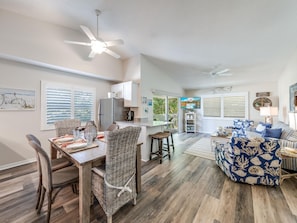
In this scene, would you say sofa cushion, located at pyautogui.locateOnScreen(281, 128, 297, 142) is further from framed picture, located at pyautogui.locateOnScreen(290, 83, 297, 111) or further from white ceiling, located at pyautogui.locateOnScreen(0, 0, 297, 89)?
white ceiling, located at pyautogui.locateOnScreen(0, 0, 297, 89)

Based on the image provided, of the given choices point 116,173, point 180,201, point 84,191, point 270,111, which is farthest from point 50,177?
point 270,111

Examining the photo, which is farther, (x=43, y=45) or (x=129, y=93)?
(x=129, y=93)

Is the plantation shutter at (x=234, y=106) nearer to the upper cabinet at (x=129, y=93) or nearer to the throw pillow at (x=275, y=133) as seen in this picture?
the throw pillow at (x=275, y=133)

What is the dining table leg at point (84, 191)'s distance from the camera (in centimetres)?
149

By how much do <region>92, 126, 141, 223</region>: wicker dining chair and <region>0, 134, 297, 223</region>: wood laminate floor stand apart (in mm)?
280

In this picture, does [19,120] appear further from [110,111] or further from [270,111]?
[270,111]

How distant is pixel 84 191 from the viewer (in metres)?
1.51

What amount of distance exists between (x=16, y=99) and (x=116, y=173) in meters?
3.30

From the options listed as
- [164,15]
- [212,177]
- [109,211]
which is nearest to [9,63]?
[164,15]

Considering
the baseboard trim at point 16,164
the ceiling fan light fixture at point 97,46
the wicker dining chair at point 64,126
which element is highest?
the ceiling fan light fixture at point 97,46

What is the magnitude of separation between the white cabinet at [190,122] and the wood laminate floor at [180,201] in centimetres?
460

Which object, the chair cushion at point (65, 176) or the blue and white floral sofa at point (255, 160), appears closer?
the chair cushion at point (65, 176)

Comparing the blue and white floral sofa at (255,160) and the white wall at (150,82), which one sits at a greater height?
the white wall at (150,82)

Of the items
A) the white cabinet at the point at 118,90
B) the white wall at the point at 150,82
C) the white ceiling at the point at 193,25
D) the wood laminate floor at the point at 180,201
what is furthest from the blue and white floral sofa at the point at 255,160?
the white cabinet at the point at 118,90
